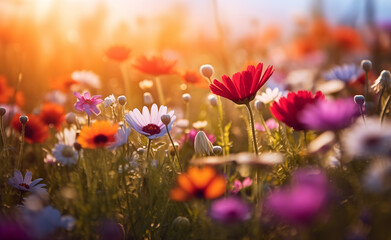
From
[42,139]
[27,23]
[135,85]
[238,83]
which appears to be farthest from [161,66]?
[27,23]

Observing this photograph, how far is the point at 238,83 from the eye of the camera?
3.30 feet

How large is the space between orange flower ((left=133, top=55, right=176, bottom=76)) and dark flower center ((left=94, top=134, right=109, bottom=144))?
0.69 m

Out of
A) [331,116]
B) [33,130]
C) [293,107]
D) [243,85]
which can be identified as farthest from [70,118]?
[331,116]

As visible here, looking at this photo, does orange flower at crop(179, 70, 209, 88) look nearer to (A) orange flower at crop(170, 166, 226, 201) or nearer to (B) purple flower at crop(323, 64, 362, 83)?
(B) purple flower at crop(323, 64, 362, 83)

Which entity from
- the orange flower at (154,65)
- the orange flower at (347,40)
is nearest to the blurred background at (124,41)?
the orange flower at (347,40)

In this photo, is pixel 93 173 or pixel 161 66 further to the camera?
pixel 161 66

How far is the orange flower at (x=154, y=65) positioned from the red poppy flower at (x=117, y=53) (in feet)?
0.72

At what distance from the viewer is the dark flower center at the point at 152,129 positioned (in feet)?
3.55

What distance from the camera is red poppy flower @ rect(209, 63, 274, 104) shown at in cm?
99

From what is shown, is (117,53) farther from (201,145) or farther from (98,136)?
(98,136)

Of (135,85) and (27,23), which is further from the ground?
(27,23)

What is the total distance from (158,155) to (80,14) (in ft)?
9.42

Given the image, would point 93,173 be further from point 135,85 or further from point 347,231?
point 135,85

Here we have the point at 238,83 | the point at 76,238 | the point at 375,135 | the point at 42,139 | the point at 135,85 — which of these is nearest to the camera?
the point at 375,135
